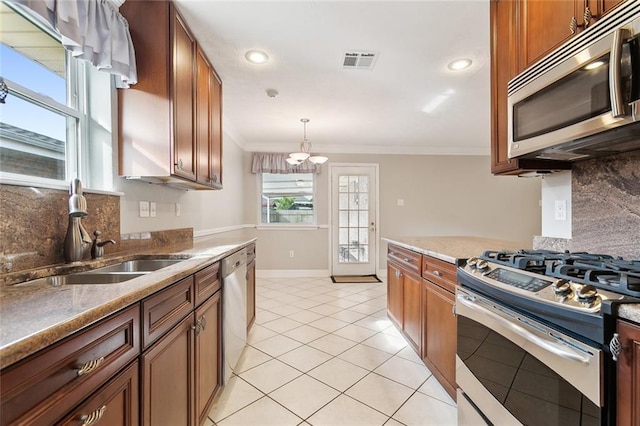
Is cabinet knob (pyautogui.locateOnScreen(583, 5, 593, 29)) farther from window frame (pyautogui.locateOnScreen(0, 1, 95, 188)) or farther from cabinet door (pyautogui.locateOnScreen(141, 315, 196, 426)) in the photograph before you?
window frame (pyautogui.locateOnScreen(0, 1, 95, 188))

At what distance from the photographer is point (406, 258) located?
2.41m

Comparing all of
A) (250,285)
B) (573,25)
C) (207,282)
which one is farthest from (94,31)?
(573,25)

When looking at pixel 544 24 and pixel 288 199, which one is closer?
pixel 544 24

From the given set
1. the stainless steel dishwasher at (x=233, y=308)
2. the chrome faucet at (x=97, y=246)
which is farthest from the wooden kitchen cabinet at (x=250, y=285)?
the chrome faucet at (x=97, y=246)

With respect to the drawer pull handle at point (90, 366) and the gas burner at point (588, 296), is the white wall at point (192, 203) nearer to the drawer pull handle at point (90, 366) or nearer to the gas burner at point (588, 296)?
the drawer pull handle at point (90, 366)

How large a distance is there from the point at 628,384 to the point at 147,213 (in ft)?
8.10

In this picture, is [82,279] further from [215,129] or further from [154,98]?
[215,129]

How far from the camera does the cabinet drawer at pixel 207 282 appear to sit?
1.42 m

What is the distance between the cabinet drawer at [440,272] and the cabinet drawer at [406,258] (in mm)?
96

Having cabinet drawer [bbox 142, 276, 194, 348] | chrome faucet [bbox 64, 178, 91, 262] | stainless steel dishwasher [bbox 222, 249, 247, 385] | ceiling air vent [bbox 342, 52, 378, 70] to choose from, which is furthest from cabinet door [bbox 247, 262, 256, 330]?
ceiling air vent [bbox 342, 52, 378, 70]

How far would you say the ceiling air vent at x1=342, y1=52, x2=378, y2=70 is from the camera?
2.21 m

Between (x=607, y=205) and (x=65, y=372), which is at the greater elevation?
(x=607, y=205)

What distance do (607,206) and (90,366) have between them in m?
2.12

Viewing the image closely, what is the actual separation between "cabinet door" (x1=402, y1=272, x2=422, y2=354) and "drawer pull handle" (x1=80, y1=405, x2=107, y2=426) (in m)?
1.92
